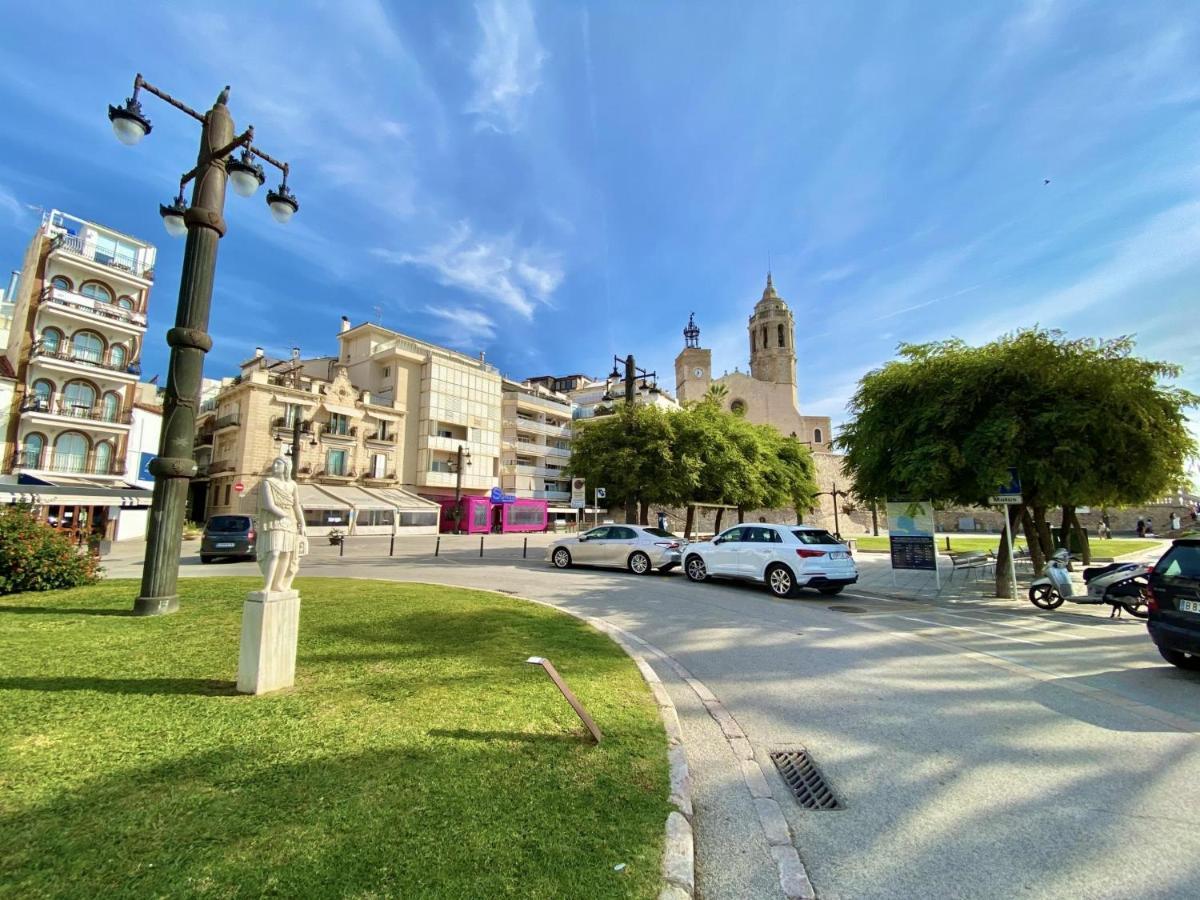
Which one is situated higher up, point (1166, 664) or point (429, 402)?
point (429, 402)

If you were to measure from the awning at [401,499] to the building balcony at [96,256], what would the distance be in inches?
747

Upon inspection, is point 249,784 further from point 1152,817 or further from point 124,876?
point 1152,817

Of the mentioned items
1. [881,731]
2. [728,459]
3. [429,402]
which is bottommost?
[881,731]

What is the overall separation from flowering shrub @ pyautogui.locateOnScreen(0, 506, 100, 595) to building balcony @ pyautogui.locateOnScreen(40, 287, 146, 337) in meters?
26.1

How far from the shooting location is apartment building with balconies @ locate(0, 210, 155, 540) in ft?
90.2

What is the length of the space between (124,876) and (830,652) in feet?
23.8

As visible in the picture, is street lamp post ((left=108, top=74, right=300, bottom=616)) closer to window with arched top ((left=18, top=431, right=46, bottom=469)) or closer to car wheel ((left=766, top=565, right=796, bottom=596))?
car wheel ((left=766, top=565, right=796, bottom=596))

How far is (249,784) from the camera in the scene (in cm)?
314

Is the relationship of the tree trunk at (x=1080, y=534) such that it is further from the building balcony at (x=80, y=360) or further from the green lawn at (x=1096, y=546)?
the building balcony at (x=80, y=360)

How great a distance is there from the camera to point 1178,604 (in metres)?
6.19

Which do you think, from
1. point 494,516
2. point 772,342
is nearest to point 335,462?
point 494,516

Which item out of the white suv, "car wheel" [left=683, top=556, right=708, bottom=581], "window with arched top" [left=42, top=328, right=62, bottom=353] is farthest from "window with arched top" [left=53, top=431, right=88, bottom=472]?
the white suv

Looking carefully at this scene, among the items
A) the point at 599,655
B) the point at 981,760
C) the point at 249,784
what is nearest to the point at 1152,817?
the point at 981,760

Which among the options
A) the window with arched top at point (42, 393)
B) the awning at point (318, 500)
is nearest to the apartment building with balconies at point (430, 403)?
the awning at point (318, 500)
